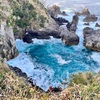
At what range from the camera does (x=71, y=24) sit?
63719mm

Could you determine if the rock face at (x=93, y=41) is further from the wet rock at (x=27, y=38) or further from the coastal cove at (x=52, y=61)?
the wet rock at (x=27, y=38)

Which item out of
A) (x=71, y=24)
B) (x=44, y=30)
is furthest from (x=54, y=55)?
(x=71, y=24)

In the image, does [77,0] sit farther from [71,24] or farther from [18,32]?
[18,32]

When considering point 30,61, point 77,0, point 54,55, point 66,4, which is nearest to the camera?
point 30,61

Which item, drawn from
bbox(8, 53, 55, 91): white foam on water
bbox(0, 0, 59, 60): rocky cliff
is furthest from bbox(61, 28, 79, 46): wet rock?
bbox(8, 53, 55, 91): white foam on water

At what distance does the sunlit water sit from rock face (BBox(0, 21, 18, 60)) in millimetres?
1018

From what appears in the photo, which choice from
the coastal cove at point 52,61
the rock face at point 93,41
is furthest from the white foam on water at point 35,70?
the rock face at point 93,41

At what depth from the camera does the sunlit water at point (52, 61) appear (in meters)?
37.0

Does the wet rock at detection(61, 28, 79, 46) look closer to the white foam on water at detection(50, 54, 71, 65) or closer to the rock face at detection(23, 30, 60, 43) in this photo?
the rock face at detection(23, 30, 60, 43)

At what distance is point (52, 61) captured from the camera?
1704 inches

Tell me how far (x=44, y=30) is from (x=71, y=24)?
7.70 m

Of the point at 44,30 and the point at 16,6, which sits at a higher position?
the point at 16,6

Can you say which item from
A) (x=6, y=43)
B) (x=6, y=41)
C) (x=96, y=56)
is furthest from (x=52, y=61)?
(x=96, y=56)

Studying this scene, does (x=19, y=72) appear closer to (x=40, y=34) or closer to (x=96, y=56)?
(x=96, y=56)
